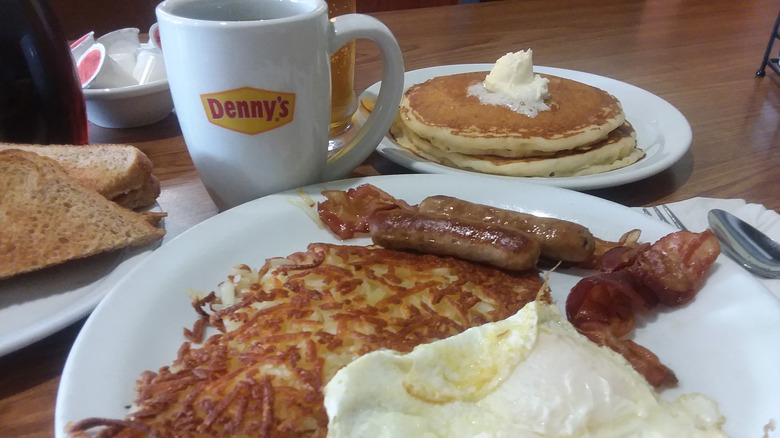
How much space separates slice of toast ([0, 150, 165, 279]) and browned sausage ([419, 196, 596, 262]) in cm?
82

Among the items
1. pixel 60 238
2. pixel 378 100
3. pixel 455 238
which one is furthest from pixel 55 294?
pixel 378 100

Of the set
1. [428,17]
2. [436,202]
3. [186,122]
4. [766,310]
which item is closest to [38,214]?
[186,122]

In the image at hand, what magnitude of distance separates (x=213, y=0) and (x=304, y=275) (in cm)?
90

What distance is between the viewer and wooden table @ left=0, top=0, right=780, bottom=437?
1271mm

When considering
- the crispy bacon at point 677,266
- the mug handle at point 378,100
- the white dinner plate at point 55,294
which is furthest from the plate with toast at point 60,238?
the crispy bacon at point 677,266

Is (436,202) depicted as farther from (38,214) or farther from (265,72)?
(38,214)

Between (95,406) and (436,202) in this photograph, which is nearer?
(95,406)

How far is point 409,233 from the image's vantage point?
4.89 ft

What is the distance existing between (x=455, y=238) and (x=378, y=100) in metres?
0.68

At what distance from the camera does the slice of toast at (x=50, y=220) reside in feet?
4.42

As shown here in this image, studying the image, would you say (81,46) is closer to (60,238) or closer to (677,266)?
(60,238)

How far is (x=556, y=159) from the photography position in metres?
2.04

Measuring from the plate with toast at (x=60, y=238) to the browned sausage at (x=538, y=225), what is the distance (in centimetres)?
83

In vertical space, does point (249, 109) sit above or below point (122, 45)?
above
